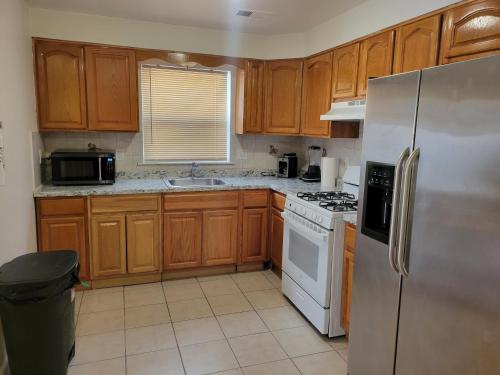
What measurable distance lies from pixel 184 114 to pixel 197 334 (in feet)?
7.72

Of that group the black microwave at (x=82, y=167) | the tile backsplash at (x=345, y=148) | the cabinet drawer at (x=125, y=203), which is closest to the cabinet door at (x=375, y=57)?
the tile backsplash at (x=345, y=148)

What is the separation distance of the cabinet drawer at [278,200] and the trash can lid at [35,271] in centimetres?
190

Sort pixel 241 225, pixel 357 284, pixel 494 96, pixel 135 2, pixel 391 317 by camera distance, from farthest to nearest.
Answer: pixel 241 225
pixel 135 2
pixel 357 284
pixel 391 317
pixel 494 96

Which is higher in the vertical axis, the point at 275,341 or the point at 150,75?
the point at 150,75

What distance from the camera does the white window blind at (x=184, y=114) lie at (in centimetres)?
392

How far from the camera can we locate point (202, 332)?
2713mm

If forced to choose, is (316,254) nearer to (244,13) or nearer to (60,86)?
(244,13)

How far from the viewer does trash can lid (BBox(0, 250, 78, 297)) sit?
1863 millimetres

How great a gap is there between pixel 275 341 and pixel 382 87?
1835 mm

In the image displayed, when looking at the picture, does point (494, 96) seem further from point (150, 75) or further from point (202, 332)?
point (150, 75)

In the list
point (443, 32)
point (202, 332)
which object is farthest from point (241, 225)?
point (443, 32)

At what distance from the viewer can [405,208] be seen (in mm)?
1630

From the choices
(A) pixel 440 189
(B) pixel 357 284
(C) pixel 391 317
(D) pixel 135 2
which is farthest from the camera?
(D) pixel 135 2

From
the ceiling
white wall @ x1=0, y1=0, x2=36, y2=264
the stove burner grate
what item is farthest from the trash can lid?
the ceiling
